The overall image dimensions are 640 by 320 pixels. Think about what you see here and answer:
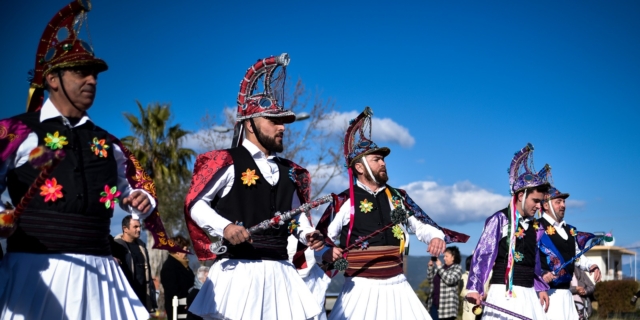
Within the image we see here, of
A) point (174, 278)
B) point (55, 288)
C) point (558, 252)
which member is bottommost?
point (55, 288)

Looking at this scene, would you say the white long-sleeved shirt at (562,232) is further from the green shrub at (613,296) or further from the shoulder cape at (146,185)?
the green shrub at (613,296)

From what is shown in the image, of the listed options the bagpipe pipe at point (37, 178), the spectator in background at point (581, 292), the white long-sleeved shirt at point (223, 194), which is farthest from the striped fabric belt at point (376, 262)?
the spectator in background at point (581, 292)

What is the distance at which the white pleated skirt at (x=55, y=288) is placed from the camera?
3992mm

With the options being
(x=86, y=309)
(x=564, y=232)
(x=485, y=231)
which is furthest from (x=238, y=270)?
(x=564, y=232)

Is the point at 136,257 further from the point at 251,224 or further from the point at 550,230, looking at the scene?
the point at 550,230

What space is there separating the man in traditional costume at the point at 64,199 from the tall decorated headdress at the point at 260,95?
5.43 feet

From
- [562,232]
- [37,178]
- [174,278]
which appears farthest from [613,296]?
[37,178]

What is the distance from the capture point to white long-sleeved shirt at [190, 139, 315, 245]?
17.7ft

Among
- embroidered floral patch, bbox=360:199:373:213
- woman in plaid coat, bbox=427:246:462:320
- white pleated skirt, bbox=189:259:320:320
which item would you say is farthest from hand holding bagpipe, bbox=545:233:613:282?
white pleated skirt, bbox=189:259:320:320

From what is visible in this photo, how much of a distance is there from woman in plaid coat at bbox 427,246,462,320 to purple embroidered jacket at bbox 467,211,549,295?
414 cm

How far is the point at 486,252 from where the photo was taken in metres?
8.55

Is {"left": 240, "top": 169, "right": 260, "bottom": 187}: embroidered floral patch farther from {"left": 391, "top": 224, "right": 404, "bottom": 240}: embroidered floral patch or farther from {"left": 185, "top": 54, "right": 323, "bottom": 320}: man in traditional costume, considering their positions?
{"left": 391, "top": 224, "right": 404, "bottom": 240}: embroidered floral patch

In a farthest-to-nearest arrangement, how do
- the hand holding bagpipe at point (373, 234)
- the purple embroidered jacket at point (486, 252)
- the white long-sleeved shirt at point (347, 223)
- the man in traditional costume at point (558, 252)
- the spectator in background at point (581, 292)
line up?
the spectator in background at point (581, 292) → the man in traditional costume at point (558, 252) → the purple embroidered jacket at point (486, 252) → the white long-sleeved shirt at point (347, 223) → the hand holding bagpipe at point (373, 234)

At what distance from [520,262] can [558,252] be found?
151 cm
